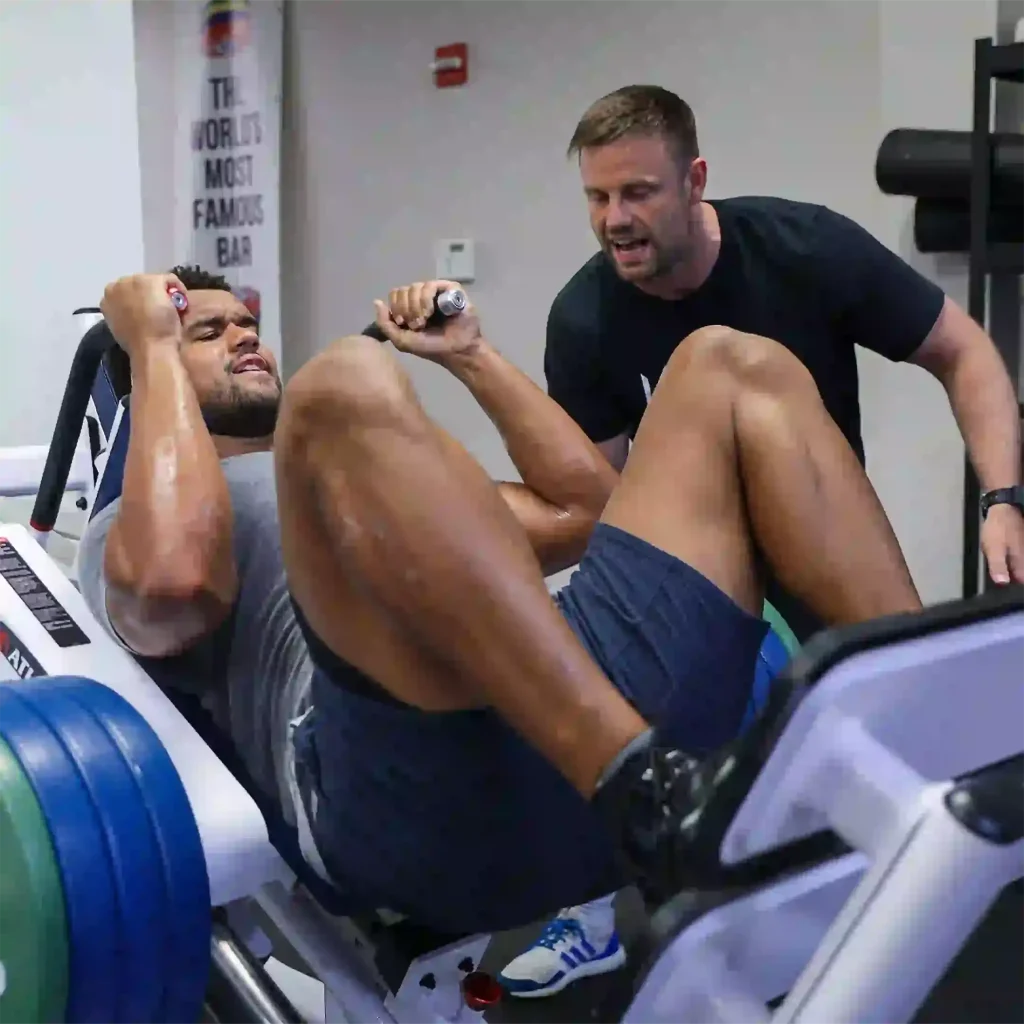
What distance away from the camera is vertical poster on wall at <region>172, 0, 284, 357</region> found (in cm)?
295

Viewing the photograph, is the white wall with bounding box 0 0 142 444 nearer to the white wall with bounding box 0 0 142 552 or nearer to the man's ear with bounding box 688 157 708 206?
the white wall with bounding box 0 0 142 552

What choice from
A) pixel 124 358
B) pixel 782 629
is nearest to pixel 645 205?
pixel 782 629

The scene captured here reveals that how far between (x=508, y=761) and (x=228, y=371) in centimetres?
84

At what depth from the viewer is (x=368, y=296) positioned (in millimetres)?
3119

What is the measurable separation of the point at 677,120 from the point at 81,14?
132 centimetres

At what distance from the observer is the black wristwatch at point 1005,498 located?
128 centimetres

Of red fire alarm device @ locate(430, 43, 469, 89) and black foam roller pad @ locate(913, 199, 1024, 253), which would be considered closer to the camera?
black foam roller pad @ locate(913, 199, 1024, 253)

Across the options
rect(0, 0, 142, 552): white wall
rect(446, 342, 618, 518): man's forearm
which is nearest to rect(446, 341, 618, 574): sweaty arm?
rect(446, 342, 618, 518): man's forearm

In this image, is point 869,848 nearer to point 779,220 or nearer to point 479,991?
point 479,991

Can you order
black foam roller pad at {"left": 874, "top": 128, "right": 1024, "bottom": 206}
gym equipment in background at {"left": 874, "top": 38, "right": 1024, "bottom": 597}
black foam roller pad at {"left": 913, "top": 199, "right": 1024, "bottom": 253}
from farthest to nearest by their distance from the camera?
black foam roller pad at {"left": 913, "top": 199, "right": 1024, "bottom": 253} → black foam roller pad at {"left": 874, "top": 128, "right": 1024, "bottom": 206} → gym equipment in background at {"left": 874, "top": 38, "right": 1024, "bottom": 597}

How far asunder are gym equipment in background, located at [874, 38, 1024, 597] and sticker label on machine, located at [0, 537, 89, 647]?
1.43 meters

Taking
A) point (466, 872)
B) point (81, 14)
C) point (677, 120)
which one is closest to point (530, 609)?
point (466, 872)

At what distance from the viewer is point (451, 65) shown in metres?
2.88

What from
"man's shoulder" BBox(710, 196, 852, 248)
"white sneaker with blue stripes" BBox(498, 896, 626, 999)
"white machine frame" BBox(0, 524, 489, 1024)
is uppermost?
"man's shoulder" BBox(710, 196, 852, 248)
